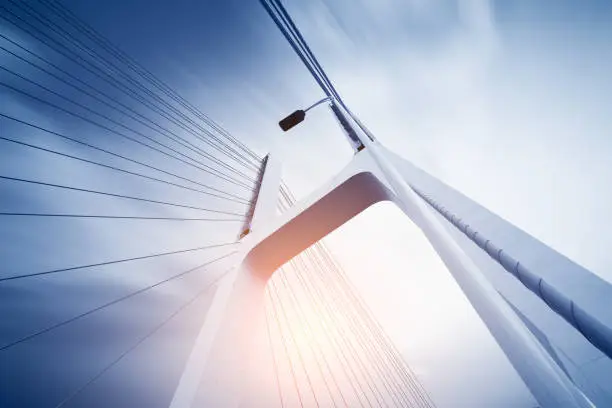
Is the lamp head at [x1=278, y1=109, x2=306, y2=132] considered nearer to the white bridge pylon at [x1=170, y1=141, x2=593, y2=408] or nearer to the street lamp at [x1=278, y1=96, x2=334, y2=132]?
the street lamp at [x1=278, y1=96, x2=334, y2=132]

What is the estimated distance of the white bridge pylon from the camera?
1.90 ft

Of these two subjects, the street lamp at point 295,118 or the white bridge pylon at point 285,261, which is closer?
the white bridge pylon at point 285,261

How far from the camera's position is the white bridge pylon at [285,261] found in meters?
0.58

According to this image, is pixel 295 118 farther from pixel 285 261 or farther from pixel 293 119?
pixel 285 261

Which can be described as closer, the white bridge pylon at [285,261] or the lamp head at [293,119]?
the white bridge pylon at [285,261]

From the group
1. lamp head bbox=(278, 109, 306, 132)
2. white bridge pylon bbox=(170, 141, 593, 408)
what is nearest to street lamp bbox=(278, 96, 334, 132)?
lamp head bbox=(278, 109, 306, 132)

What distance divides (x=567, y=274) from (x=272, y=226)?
2834mm

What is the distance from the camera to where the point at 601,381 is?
1.56m

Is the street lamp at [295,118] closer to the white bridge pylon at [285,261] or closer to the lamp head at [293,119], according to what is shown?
the lamp head at [293,119]

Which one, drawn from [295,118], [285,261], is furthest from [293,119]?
[285,261]

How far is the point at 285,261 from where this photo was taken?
3.87m

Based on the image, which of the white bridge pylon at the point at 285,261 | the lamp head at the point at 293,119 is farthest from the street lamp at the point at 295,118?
the white bridge pylon at the point at 285,261

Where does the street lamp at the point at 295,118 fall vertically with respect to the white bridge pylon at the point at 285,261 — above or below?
above

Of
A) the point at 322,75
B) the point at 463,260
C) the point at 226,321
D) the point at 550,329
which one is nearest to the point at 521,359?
the point at 463,260
